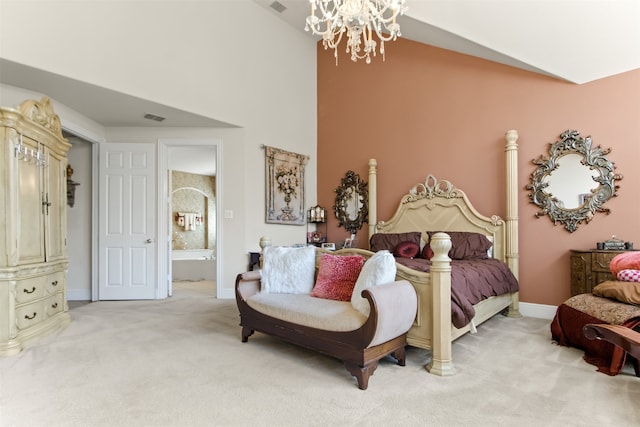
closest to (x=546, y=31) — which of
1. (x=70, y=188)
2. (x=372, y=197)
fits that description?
(x=372, y=197)

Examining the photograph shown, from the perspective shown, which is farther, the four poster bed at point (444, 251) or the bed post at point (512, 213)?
the bed post at point (512, 213)

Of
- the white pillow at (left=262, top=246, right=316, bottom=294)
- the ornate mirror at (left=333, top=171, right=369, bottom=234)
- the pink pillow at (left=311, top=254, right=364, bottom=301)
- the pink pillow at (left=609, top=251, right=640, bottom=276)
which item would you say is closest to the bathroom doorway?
the ornate mirror at (left=333, top=171, right=369, bottom=234)

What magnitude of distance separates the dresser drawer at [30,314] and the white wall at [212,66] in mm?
2097

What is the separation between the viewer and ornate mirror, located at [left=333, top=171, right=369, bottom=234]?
5637 millimetres

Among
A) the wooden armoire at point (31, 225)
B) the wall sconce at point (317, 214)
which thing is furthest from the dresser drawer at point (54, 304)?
the wall sconce at point (317, 214)

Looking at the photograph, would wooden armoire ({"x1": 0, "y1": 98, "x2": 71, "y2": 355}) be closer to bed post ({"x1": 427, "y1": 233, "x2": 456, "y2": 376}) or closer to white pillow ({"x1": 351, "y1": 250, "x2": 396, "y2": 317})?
white pillow ({"x1": 351, "y1": 250, "x2": 396, "y2": 317})

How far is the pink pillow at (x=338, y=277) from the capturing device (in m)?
2.87

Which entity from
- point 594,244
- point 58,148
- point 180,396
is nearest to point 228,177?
point 58,148

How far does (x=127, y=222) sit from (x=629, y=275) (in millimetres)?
5567

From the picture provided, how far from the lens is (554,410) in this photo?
1.99 metres

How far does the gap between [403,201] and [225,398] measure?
361 centimetres

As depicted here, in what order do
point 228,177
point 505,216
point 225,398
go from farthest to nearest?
point 228,177 < point 505,216 < point 225,398

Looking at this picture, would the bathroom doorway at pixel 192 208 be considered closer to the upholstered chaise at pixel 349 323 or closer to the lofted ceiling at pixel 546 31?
the lofted ceiling at pixel 546 31

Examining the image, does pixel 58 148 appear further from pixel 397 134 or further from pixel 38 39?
pixel 397 134
